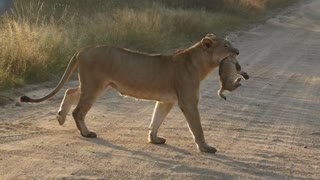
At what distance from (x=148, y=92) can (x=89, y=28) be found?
31.5ft

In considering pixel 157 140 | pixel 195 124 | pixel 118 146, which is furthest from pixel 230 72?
pixel 118 146

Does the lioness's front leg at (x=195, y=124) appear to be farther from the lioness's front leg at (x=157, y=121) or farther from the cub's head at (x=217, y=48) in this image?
the cub's head at (x=217, y=48)

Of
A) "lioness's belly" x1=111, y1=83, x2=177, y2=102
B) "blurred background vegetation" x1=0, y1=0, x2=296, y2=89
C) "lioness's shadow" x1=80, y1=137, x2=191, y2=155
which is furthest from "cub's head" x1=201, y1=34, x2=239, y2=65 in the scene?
"blurred background vegetation" x1=0, y1=0, x2=296, y2=89

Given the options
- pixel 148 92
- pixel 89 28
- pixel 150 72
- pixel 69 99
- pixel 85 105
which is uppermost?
pixel 150 72

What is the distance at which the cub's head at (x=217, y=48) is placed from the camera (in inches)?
295

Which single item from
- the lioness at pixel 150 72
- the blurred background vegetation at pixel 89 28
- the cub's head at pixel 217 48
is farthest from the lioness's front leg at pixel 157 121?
the blurred background vegetation at pixel 89 28

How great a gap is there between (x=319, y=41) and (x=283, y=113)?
14.0 m

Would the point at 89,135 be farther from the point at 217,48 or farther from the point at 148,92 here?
A: the point at 217,48

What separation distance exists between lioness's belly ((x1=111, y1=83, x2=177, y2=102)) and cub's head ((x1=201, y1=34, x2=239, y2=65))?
608mm

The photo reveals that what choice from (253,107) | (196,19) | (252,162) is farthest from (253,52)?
(252,162)

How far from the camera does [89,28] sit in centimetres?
1697

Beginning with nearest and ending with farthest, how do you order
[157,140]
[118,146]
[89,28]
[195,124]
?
[195,124]
[118,146]
[157,140]
[89,28]

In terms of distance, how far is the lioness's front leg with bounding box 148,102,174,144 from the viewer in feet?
25.5

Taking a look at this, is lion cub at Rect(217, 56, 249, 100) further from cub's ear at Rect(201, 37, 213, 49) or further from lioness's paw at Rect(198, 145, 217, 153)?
lioness's paw at Rect(198, 145, 217, 153)
